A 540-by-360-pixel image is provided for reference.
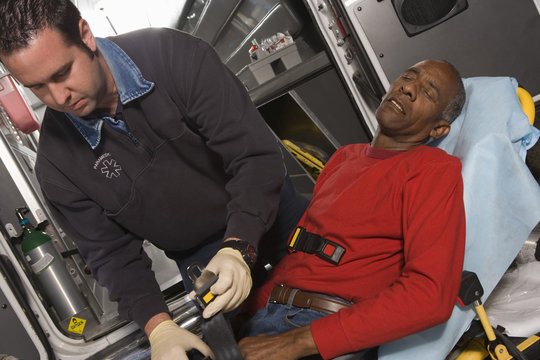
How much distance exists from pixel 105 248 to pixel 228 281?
66cm

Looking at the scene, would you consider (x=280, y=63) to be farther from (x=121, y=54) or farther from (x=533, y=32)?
(x=121, y=54)

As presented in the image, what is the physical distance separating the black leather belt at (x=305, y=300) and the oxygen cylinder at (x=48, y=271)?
5.34 ft

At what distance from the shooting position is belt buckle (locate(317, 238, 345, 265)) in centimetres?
144

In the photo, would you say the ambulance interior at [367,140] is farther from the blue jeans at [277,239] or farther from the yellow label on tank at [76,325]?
the blue jeans at [277,239]

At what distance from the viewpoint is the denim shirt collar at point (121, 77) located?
4.18 ft

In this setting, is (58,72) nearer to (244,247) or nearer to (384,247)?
(244,247)

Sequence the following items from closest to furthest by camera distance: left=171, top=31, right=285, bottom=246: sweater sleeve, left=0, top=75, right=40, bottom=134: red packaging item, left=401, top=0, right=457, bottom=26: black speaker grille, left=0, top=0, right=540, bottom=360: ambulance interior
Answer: left=171, top=31, right=285, bottom=246: sweater sleeve
left=0, top=0, right=540, bottom=360: ambulance interior
left=401, top=0, right=457, bottom=26: black speaker grille
left=0, top=75, right=40, bottom=134: red packaging item

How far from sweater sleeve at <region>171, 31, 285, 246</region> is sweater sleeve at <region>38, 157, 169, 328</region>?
0.50 m

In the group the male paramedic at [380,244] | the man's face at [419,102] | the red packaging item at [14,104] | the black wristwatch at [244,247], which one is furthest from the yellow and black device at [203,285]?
the red packaging item at [14,104]

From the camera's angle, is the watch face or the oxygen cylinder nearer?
the watch face

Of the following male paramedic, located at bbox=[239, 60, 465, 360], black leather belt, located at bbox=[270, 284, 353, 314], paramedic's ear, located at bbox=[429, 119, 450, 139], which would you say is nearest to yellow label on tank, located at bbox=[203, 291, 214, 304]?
male paramedic, located at bbox=[239, 60, 465, 360]

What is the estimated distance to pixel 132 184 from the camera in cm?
140

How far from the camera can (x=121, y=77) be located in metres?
1.27

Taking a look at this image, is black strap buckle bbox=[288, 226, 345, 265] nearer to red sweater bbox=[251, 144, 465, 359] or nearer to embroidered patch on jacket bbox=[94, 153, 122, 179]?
red sweater bbox=[251, 144, 465, 359]
